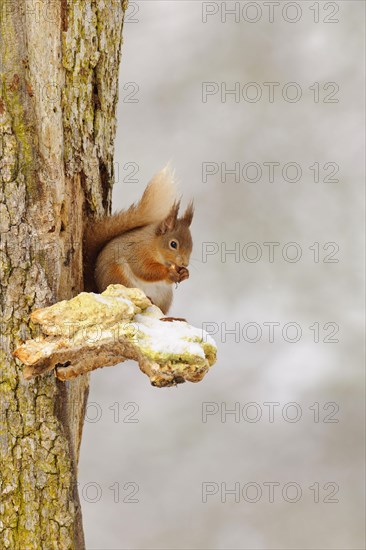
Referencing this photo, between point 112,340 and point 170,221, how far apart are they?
480 mm

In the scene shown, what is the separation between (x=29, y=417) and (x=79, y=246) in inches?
13.9

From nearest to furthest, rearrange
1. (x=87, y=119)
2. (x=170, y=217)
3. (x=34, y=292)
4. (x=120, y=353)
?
(x=120, y=353), (x=34, y=292), (x=87, y=119), (x=170, y=217)

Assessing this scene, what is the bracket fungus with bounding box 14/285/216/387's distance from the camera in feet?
4.17

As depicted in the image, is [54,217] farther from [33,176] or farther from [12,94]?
[12,94]

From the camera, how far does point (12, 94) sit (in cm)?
151

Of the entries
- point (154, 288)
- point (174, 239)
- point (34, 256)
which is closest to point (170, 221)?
point (174, 239)

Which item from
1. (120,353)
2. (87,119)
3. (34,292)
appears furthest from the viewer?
(87,119)

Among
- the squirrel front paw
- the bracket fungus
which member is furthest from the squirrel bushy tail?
the bracket fungus

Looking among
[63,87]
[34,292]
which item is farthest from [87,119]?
[34,292]

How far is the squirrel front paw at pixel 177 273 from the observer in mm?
1773

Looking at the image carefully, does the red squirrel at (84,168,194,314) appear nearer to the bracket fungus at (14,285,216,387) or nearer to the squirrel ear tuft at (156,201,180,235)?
the squirrel ear tuft at (156,201,180,235)

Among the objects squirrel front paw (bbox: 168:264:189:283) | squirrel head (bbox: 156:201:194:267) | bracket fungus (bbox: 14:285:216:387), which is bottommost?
bracket fungus (bbox: 14:285:216:387)

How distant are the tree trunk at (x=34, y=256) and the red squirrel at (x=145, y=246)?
0.46ft

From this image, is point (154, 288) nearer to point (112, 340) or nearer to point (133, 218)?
point (133, 218)
